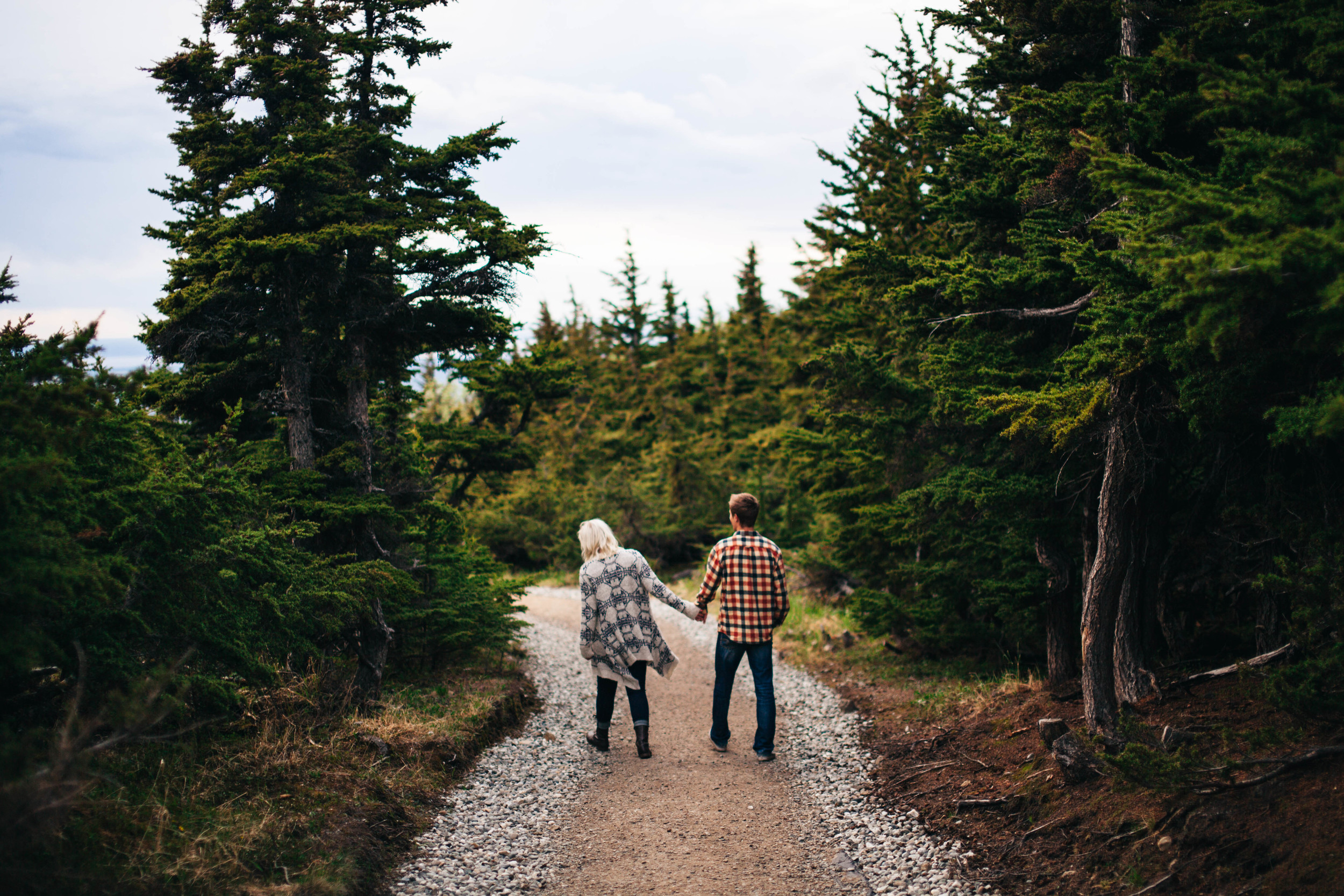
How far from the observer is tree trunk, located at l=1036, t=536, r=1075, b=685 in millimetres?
6840

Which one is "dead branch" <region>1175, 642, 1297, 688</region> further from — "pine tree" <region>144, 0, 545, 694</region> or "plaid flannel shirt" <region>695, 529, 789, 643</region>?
"pine tree" <region>144, 0, 545, 694</region>

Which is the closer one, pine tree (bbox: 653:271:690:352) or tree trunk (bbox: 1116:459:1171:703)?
tree trunk (bbox: 1116:459:1171:703)

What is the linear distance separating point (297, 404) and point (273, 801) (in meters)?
4.35

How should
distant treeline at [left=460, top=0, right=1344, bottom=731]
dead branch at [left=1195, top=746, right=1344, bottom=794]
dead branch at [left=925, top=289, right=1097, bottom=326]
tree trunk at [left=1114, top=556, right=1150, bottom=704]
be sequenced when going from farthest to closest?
1. tree trunk at [left=1114, top=556, right=1150, bottom=704]
2. dead branch at [left=925, top=289, right=1097, bottom=326]
3. dead branch at [left=1195, top=746, right=1344, bottom=794]
4. distant treeline at [left=460, top=0, right=1344, bottom=731]

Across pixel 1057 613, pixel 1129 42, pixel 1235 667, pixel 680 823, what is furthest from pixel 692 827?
pixel 1129 42

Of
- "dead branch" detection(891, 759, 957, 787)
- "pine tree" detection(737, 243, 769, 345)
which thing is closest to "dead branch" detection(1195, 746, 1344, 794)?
"dead branch" detection(891, 759, 957, 787)

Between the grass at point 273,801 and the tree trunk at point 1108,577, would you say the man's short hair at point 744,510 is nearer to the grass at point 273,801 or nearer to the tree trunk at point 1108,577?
the tree trunk at point 1108,577

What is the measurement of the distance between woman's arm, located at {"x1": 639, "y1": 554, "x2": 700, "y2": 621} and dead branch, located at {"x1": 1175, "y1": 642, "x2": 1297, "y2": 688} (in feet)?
12.0

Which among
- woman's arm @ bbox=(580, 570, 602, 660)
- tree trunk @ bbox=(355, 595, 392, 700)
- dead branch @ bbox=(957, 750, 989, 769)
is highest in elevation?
woman's arm @ bbox=(580, 570, 602, 660)

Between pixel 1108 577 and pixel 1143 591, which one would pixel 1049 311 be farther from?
pixel 1143 591

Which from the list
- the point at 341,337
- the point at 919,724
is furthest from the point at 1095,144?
the point at 341,337

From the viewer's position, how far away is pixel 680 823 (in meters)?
5.54

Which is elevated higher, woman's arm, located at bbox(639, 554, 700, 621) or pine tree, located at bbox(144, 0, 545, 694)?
pine tree, located at bbox(144, 0, 545, 694)

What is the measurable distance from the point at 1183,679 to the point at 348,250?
28.3ft
